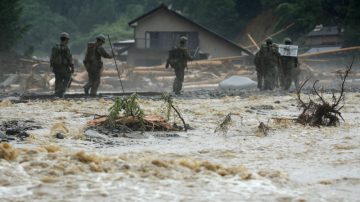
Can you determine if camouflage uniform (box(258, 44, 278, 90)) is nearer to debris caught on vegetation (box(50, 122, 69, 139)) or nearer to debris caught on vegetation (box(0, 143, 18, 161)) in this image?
debris caught on vegetation (box(50, 122, 69, 139))

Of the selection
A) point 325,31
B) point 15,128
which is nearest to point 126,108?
point 15,128

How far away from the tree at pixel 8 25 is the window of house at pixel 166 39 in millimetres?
10632

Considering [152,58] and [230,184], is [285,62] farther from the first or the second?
[152,58]

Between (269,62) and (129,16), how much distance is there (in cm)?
5289

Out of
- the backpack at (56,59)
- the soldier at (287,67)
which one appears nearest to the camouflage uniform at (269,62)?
the soldier at (287,67)

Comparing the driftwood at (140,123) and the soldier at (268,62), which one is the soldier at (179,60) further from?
the driftwood at (140,123)

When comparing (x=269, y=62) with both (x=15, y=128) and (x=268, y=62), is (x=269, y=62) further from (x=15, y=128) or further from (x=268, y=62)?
(x=15, y=128)

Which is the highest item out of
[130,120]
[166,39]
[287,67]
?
[166,39]

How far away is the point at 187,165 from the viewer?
6453mm

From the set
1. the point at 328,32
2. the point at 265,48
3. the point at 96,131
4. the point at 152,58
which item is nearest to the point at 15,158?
the point at 96,131

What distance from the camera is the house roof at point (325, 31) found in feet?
116

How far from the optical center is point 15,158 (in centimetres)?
619

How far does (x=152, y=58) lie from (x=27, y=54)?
8.66 meters

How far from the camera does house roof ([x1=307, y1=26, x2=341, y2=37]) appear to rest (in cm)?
3547
